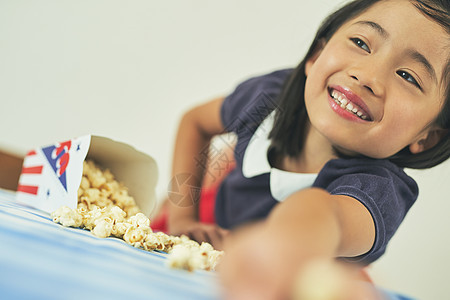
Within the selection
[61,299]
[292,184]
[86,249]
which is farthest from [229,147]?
[61,299]

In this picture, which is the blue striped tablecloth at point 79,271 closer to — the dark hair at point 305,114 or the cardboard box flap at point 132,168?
the cardboard box flap at point 132,168

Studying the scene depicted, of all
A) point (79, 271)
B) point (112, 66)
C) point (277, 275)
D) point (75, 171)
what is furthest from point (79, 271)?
point (112, 66)

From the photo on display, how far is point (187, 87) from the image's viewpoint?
1.89m

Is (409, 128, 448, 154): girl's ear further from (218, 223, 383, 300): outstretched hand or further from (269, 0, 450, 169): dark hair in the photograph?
(218, 223, 383, 300): outstretched hand

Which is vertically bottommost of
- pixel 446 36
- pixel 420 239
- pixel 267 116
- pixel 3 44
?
pixel 420 239

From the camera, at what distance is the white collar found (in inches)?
35.7

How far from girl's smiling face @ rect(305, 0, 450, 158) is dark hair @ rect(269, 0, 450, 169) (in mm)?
22

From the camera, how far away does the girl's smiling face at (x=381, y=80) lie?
0.69m

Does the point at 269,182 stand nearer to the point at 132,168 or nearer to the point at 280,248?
the point at 132,168

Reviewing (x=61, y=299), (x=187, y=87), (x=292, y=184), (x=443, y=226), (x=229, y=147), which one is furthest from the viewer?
(x=187, y=87)

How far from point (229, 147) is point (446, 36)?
783mm

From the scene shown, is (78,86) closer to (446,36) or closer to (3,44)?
(3,44)

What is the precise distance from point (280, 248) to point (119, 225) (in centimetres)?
33

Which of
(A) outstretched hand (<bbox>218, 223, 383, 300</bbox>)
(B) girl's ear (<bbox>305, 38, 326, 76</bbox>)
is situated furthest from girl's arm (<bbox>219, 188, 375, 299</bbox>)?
(B) girl's ear (<bbox>305, 38, 326, 76</bbox>)
